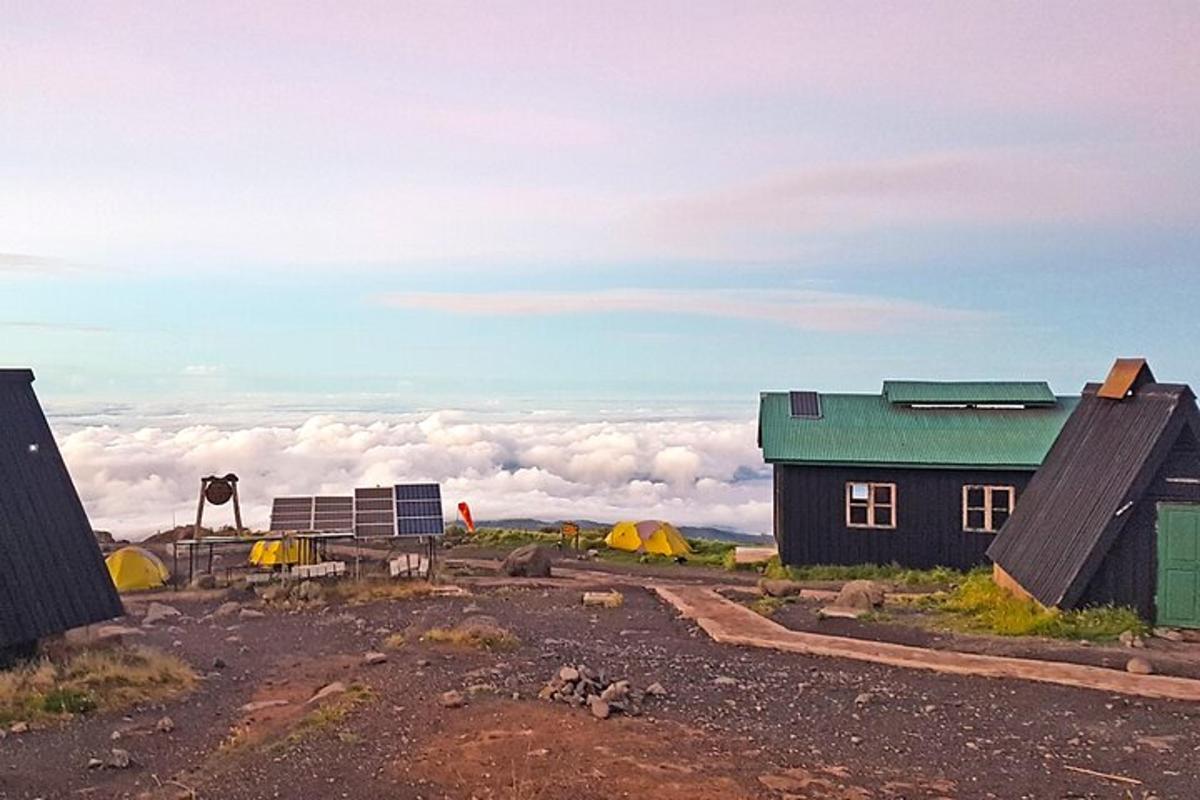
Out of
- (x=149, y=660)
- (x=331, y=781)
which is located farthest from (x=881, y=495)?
(x=331, y=781)

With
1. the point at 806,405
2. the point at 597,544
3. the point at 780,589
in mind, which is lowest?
the point at 597,544

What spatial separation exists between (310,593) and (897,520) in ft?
54.5

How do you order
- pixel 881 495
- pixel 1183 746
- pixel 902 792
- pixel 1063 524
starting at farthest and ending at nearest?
pixel 881 495
pixel 1063 524
pixel 1183 746
pixel 902 792

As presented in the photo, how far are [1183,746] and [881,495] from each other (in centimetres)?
1892

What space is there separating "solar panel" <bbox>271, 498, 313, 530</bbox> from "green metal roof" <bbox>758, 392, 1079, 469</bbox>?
528 inches

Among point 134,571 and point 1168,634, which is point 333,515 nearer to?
point 134,571

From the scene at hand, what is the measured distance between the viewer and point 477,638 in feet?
61.7

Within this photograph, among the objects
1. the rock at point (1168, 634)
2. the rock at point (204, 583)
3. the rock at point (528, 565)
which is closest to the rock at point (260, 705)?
the rock at point (1168, 634)

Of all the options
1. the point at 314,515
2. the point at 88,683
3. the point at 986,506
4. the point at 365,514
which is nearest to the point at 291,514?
the point at 314,515

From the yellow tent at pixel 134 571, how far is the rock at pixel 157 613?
5.91 m

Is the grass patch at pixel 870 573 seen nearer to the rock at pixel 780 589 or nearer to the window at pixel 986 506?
the window at pixel 986 506

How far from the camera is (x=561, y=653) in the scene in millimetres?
18141

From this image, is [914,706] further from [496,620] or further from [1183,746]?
[496,620]

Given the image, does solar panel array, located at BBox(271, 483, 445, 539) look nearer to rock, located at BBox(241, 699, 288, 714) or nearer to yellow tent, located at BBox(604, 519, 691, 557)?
yellow tent, located at BBox(604, 519, 691, 557)
